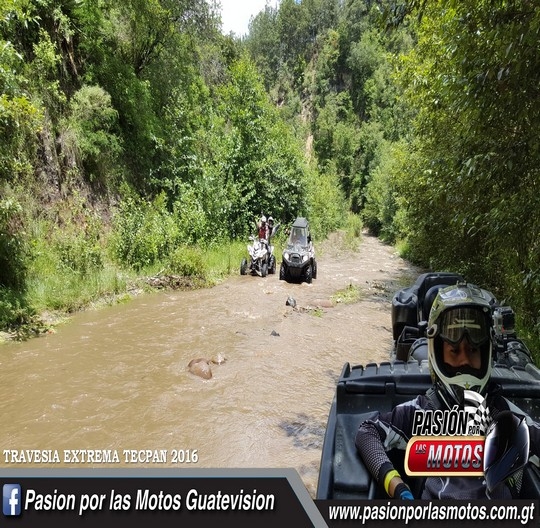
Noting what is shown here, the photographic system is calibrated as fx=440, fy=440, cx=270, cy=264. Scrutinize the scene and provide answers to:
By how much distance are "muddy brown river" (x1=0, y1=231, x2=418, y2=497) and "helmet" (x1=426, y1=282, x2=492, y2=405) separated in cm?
263

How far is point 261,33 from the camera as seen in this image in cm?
6175

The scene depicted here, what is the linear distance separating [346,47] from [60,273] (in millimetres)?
55452

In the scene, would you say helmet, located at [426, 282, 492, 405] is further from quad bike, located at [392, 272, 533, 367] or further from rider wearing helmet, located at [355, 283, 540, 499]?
quad bike, located at [392, 272, 533, 367]

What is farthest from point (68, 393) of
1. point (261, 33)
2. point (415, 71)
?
point (261, 33)

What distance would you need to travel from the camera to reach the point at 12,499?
5.45 ft

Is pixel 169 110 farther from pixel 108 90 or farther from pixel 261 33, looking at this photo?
pixel 261 33

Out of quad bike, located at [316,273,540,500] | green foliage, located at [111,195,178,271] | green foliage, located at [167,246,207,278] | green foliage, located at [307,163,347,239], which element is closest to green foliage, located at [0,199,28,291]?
green foliage, located at [111,195,178,271]

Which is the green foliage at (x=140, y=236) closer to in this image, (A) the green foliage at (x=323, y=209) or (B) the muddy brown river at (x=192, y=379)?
(B) the muddy brown river at (x=192, y=379)

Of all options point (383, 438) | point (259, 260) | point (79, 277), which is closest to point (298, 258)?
point (259, 260)

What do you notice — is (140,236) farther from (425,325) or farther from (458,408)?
(458,408)

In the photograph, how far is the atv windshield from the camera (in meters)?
13.4
